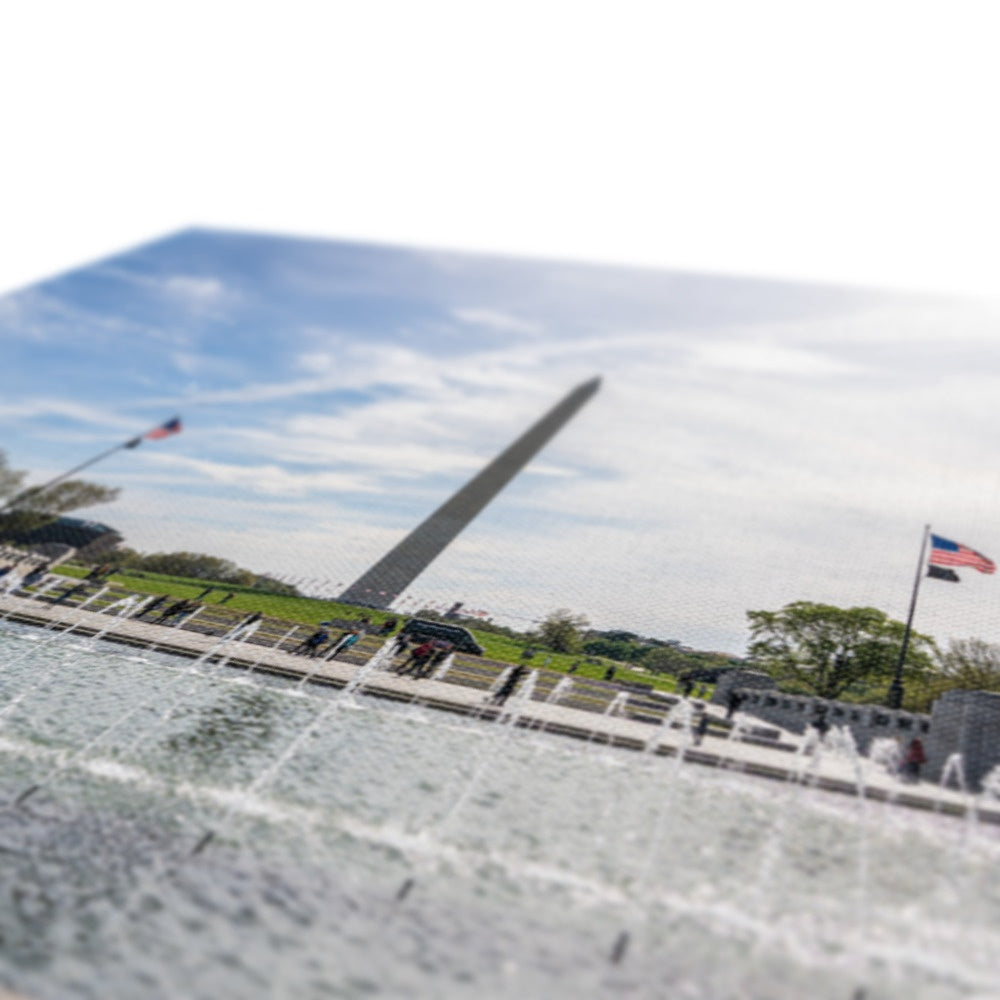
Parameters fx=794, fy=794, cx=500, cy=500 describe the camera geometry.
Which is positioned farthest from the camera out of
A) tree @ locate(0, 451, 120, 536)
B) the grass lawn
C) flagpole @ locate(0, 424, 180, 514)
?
flagpole @ locate(0, 424, 180, 514)

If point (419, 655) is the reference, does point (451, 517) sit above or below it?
above

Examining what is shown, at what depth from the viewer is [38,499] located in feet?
70.6

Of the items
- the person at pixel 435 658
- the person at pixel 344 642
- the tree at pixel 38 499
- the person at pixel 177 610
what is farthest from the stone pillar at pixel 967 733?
the tree at pixel 38 499

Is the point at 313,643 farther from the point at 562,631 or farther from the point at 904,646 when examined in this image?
the point at 904,646

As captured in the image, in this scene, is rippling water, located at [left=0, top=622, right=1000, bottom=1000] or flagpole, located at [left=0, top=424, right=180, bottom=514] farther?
flagpole, located at [left=0, top=424, right=180, bottom=514]

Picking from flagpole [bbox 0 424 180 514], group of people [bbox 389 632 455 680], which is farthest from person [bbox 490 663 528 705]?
flagpole [bbox 0 424 180 514]

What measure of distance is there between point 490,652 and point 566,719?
95.8 inches

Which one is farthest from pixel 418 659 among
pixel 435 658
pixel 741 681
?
pixel 741 681

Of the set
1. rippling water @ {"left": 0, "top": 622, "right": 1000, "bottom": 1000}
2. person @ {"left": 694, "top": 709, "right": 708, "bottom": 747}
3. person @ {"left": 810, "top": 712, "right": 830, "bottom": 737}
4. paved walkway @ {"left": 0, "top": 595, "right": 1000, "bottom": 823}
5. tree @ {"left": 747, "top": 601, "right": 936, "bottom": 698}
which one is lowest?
rippling water @ {"left": 0, "top": 622, "right": 1000, "bottom": 1000}

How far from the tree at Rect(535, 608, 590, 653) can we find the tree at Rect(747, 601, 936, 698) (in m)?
3.28

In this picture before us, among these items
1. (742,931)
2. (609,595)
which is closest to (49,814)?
(742,931)

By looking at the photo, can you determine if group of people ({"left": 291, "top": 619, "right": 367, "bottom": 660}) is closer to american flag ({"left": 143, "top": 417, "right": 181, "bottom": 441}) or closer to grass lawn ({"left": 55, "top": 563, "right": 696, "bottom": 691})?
grass lawn ({"left": 55, "top": 563, "right": 696, "bottom": 691})

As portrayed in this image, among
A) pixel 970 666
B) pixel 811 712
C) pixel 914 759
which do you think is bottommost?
pixel 914 759

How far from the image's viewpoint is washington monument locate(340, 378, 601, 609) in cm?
1769
